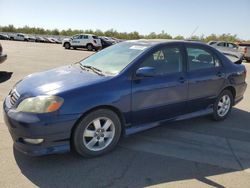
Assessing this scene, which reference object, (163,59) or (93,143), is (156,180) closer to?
(93,143)

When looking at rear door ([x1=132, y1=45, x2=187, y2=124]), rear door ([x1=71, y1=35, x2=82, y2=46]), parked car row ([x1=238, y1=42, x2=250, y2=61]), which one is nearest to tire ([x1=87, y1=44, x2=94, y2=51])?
rear door ([x1=71, y1=35, x2=82, y2=46])

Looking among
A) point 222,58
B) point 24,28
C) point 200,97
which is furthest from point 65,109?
point 24,28

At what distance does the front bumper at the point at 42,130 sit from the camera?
3346 mm

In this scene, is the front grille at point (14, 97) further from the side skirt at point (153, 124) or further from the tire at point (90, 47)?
the tire at point (90, 47)

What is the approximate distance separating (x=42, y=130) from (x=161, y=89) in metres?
1.90

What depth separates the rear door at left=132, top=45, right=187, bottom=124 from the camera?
4.15 m

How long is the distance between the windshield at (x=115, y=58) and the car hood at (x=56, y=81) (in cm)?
30

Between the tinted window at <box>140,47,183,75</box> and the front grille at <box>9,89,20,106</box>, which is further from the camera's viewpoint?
the tinted window at <box>140,47,183,75</box>

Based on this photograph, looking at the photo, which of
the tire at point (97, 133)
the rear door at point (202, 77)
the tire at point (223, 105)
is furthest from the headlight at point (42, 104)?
the tire at point (223, 105)

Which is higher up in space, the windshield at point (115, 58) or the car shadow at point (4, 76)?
the windshield at point (115, 58)

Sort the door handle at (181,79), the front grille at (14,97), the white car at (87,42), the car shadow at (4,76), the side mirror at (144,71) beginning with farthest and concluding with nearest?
1. the white car at (87,42)
2. the car shadow at (4,76)
3. the door handle at (181,79)
4. the side mirror at (144,71)
5. the front grille at (14,97)

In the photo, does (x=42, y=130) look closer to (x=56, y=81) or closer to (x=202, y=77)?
(x=56, y=81)

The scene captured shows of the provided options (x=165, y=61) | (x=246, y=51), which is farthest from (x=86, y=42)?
(x=165, y=61)

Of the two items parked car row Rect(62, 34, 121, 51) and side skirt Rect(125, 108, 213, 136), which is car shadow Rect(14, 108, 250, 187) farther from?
parked car row Rect(62, 34, 121, 51)
